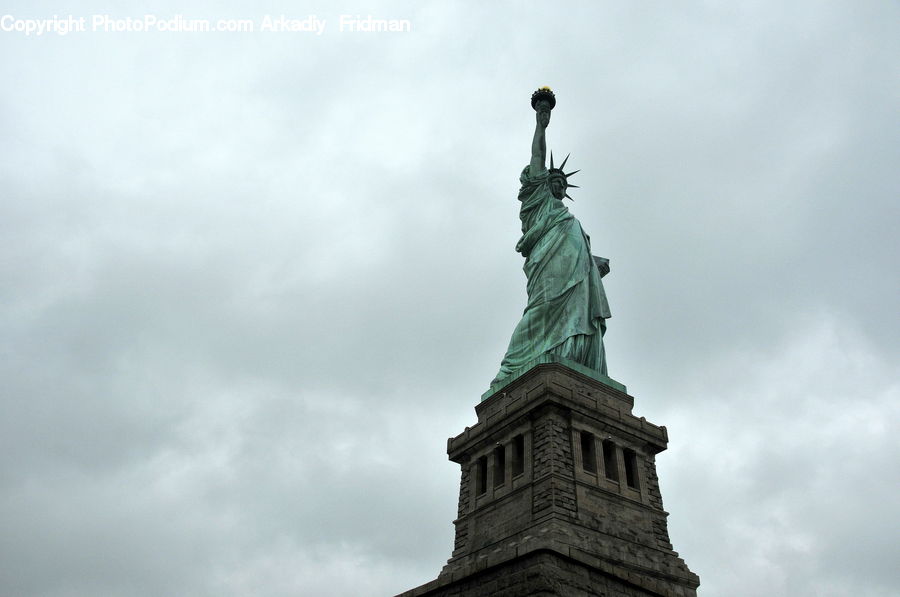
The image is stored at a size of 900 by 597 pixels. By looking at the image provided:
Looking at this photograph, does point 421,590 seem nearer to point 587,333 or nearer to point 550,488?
point 550,488

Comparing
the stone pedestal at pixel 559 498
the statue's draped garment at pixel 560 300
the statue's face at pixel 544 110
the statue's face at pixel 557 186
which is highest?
the statue's face at pixel 544 110

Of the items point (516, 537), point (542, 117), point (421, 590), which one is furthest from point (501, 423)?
point (542, 117)

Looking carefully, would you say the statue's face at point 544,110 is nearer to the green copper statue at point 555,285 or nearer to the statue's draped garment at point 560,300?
the green copper statue at point 555,285

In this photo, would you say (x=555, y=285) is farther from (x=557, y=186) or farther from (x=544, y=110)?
(x=544, y=110)

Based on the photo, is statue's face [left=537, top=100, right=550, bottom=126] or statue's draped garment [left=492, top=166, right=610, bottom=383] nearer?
statue's draped garment [left=492, top=166, right=610, bottom=383]

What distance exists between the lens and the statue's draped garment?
30859 millimetres

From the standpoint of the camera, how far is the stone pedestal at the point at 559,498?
22.3 metres

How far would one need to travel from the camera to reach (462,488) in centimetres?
2953

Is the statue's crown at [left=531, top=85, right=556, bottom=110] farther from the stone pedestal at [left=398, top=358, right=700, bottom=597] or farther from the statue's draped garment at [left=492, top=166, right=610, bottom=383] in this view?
the stone pedestal at [left=398, top=358, right=700, bottom=597]

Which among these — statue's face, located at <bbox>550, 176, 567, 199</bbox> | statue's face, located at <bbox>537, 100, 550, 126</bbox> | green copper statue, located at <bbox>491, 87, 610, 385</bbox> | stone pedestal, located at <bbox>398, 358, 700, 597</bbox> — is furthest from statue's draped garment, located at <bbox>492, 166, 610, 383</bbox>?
statue's face, located at <bbox>537, 100, 550, 126</bbox>

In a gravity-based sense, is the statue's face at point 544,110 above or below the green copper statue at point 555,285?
above

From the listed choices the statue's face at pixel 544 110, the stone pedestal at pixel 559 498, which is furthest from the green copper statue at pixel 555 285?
the stone pedestal at pixel 559 498

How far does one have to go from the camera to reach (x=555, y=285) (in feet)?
105

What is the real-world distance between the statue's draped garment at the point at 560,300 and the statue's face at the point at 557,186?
4.11 ft
